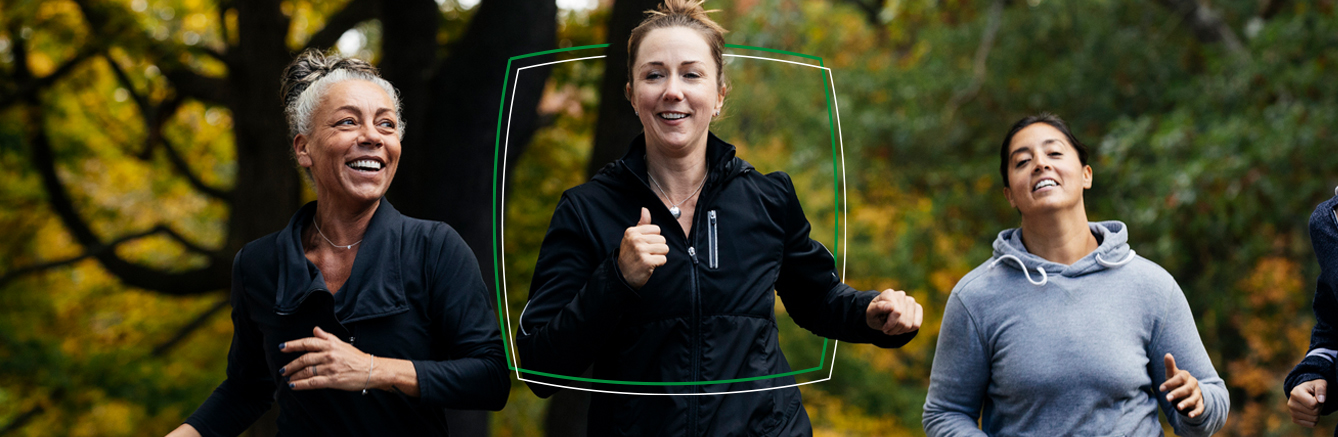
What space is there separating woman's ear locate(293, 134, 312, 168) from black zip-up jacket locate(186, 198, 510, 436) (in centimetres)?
15

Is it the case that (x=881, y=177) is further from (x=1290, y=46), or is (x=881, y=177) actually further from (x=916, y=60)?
(x=1290, y=46)

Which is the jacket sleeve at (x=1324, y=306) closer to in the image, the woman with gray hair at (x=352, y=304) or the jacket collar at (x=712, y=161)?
the jacket collar at (x=712, y=161)

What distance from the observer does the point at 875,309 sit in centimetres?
246

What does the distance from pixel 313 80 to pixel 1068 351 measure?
2.11 metres

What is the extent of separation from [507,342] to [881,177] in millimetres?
10736

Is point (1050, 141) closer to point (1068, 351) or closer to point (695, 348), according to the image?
point (1068, 351)

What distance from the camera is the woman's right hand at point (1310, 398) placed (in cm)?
274

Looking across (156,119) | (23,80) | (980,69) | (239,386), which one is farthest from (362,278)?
(980,69)

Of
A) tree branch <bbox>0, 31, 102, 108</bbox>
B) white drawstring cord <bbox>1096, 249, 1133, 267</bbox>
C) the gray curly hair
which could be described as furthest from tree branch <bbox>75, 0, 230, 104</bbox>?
white drawstring cord <bbox>1096, 249, 1133, 267</bbox>

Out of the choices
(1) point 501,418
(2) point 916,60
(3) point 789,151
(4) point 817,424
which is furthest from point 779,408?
(4) point 817,424

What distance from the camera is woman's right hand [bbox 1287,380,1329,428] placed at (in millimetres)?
2744

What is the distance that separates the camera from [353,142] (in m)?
2.50

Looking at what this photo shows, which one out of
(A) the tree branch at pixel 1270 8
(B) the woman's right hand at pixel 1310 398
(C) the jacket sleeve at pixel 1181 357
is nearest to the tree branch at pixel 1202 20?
(A) the tree branch at pixel 1270 8

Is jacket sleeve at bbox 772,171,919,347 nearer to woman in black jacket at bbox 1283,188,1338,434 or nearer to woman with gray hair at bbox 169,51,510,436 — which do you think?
woman with gray hair at bbox 169,51,510,436
